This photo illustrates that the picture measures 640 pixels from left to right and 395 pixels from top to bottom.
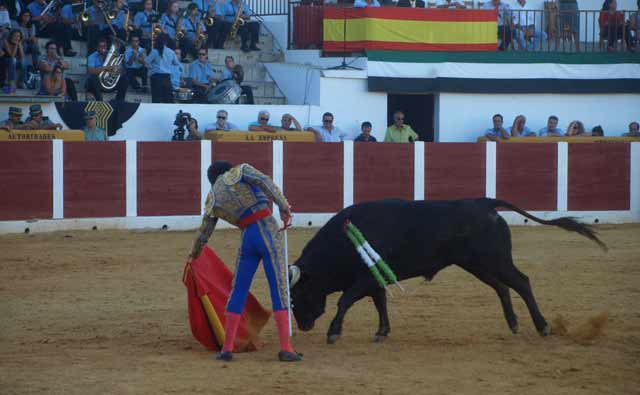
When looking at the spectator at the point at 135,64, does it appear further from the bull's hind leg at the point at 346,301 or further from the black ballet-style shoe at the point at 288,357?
the black ballet-style shoe at the point at 288,357

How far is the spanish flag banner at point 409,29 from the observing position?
681 inches

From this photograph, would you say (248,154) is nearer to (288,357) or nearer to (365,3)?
(365,3)

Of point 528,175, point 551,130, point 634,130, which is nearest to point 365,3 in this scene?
point 551,130

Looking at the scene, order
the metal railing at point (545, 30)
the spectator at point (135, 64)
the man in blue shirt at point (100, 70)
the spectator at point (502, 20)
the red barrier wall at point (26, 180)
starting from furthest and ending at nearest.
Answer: the spectator at point (502, 20) → the metal railing at point (545, 30) → the spectator at point (135, 64) → the man in blue shirt at point (100, 70) → the red barrier wall at point (26, 180)

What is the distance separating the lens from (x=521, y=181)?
15.1 m

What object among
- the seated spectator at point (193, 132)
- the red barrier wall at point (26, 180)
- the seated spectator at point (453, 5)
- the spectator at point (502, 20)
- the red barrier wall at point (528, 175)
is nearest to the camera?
the red barrier wall at point (26, 180)

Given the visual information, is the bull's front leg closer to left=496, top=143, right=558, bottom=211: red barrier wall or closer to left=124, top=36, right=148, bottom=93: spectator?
left=496, top=143, right=558, bottom=211: red barrier wall

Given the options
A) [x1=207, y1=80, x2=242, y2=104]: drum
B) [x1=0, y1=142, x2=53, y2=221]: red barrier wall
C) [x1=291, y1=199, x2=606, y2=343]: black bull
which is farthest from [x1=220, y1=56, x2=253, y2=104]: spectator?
[x1=291, y1=199, x2=606, y2=343]: black bull

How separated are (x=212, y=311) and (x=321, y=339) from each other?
0.77 metres

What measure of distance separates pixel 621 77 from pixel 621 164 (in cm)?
321

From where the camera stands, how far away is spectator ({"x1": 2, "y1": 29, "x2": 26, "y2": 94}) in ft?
45.9

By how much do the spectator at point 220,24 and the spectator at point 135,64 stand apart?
6.04 feet

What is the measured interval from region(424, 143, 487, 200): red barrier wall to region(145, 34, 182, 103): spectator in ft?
12.0

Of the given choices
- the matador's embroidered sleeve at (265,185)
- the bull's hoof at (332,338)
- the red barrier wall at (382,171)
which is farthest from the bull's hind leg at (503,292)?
the red barrier wall at (382,171)
